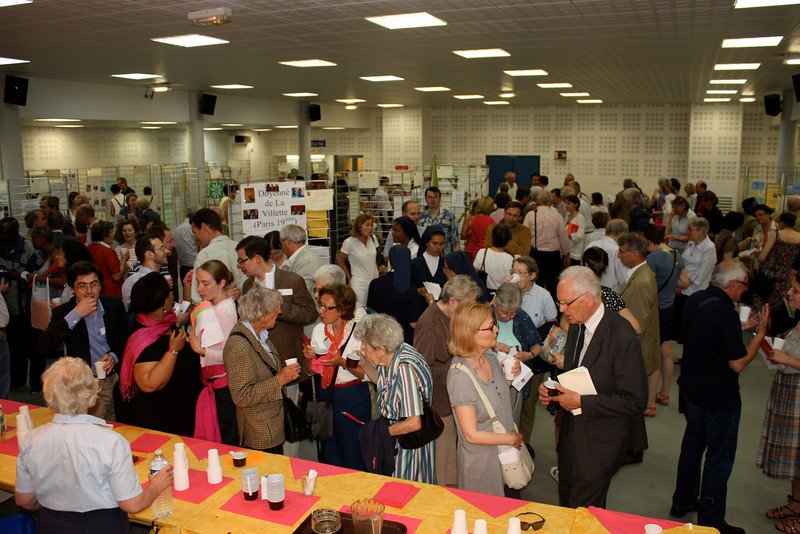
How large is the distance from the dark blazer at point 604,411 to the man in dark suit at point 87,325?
9.44 feet

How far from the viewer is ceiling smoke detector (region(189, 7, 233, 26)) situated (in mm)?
5809

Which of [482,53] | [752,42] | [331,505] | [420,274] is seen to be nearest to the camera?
[331,505]

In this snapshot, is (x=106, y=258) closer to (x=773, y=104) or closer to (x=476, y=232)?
(x=476, y=232)

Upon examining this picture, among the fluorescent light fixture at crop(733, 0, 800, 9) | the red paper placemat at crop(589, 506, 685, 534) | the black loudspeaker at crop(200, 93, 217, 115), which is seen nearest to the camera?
the red paper placemat at crop(589, 506, 685, 534)

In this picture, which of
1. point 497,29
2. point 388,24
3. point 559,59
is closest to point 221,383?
point 388,24

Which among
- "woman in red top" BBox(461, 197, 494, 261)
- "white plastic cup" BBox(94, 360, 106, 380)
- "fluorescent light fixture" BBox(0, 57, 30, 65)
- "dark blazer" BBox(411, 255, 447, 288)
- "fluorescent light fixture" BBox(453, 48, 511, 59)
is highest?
"fluorescent light fixture" BBox(453, 48, 511, 59)

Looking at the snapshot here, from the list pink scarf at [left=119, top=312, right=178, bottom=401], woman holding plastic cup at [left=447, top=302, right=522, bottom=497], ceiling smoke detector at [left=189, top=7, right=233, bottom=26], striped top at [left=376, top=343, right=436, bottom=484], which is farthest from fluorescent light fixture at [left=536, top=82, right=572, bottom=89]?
pink scarf at [left=119, top=312, right=178, bottom=401]

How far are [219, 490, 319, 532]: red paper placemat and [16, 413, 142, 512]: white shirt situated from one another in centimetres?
58

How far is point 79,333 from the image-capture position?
4414 millimetres

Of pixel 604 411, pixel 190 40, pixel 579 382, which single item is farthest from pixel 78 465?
pixel 190 40

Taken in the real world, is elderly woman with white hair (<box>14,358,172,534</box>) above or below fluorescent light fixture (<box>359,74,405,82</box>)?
below

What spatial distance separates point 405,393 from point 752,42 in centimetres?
695

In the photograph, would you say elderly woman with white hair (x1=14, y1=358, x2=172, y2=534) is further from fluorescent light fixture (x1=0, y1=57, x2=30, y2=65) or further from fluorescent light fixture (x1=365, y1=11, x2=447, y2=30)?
fluorescent light fixture (x1=0, y1=57, x2=30, y2=65)

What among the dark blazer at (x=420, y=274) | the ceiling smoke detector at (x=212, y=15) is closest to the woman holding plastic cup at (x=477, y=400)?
the dark blazer at (x=420, y=274)
